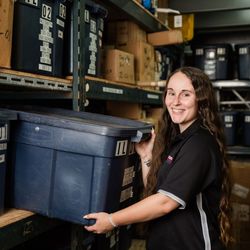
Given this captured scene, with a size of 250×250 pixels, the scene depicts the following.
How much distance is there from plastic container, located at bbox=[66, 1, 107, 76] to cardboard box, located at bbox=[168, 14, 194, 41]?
1.71 metres

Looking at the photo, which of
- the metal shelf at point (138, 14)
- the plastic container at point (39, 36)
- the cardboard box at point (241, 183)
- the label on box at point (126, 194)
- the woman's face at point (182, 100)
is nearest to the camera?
the plastic container at point (39, 36)

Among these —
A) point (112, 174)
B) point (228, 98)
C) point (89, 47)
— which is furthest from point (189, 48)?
point (112, 174)

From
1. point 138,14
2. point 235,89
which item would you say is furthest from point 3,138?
point 235,89

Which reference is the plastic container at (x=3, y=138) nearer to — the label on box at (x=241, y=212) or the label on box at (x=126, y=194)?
the label on box at (x=126, y=194)

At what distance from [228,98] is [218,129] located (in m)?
2.84

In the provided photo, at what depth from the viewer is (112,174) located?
130cm

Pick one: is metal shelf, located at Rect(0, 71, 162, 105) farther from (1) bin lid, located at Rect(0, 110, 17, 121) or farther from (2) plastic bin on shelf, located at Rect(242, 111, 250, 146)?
(2) plastic bin on shelf, located at Rect(242, 111, 250, 146)

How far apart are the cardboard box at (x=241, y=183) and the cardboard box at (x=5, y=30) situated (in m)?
2.56

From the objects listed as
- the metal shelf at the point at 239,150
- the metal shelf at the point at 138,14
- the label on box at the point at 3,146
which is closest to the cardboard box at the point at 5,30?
the label on box at the point at 3,146

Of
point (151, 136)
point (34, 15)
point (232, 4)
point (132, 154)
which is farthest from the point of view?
point (232, 4)

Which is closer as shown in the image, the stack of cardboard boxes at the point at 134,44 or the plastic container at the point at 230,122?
the stack of cardboard boxes at the point at 134,44

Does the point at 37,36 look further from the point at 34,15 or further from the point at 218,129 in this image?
the point at 218,129

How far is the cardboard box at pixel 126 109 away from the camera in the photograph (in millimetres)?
2850

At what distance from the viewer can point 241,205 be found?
11.0 ft
